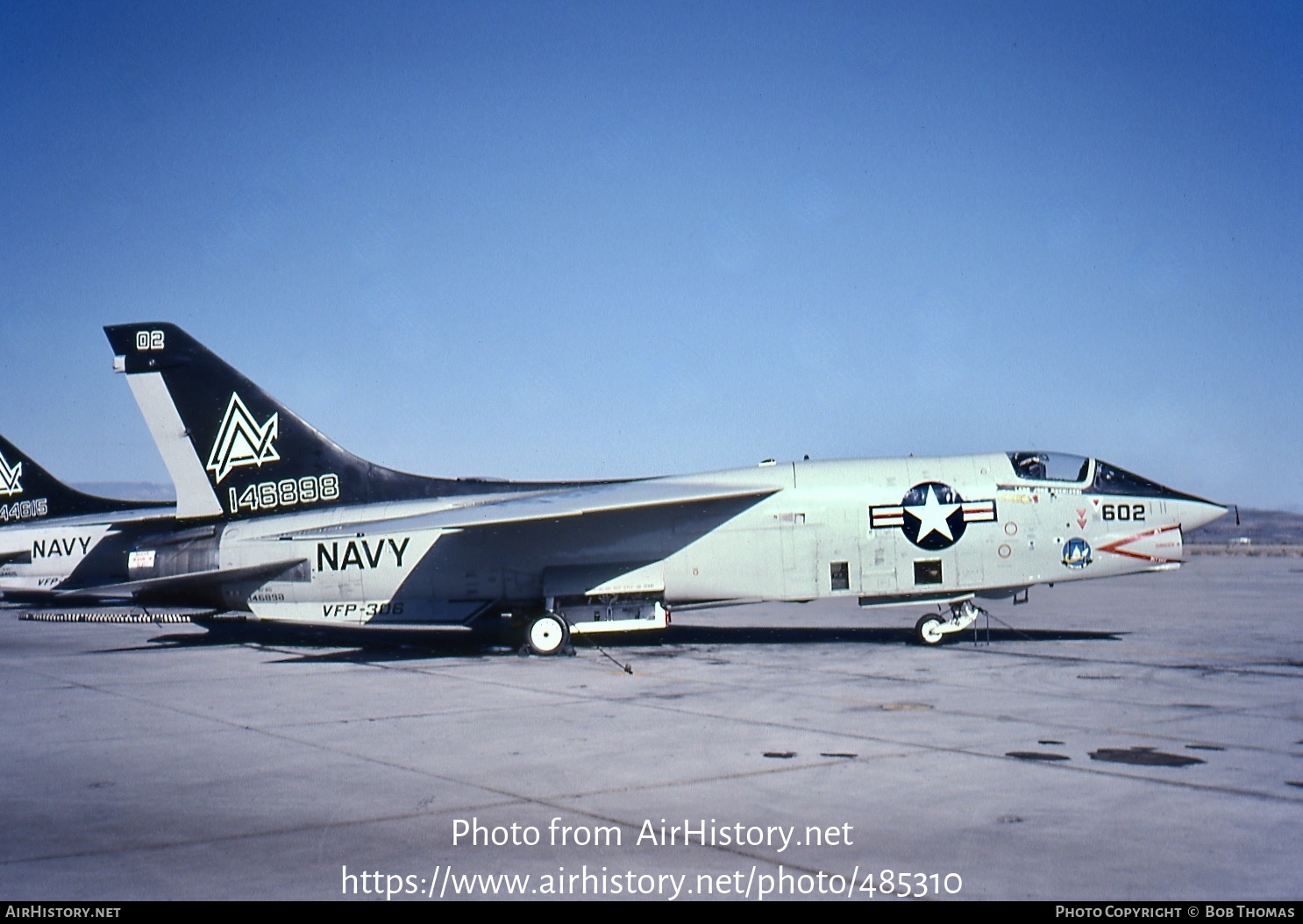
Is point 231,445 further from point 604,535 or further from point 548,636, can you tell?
point 604,535

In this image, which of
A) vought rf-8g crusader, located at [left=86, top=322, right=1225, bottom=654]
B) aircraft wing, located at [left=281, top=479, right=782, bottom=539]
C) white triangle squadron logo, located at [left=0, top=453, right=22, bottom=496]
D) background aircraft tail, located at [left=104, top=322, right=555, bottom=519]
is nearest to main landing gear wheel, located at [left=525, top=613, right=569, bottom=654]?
vought rf-8g crusader, located at [left=86, top=322, right=1225, bottom=654]

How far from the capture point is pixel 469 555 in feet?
57.9

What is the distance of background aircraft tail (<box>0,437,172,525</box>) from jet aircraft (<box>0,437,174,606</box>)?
0.02 meters

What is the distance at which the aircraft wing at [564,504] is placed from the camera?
15992 mm

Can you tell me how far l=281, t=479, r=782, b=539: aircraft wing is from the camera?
15992mm

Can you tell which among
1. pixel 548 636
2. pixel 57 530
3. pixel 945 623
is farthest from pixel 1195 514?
pixel 57 530

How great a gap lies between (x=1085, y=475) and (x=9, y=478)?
25.7 m

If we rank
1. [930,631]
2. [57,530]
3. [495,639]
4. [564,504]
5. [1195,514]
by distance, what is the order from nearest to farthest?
1. [564,504]
2. [1195,514]
3. [930,631]
4. [495,639]
5. [57,530]

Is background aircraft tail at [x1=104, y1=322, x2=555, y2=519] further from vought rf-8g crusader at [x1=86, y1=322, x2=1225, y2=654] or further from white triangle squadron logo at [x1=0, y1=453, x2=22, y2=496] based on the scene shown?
white triangle squadron logo at [x1=0, y1=453, x2=22, y2=496]

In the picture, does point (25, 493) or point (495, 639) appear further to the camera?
point (25, 493)

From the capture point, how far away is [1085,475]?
17.2 meters
